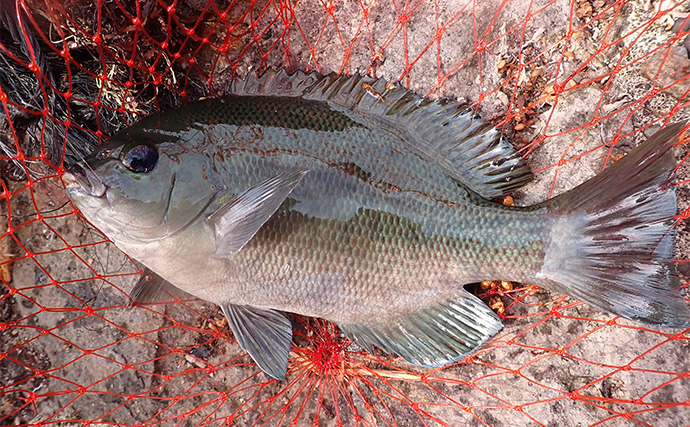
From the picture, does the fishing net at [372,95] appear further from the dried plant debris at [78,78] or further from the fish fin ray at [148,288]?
the fish fin ray at [148,288]

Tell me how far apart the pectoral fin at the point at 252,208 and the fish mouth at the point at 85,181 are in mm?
430

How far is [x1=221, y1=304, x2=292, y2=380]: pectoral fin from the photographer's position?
1.75 meters

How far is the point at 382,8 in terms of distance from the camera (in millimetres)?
2100

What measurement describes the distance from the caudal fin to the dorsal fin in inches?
11.1

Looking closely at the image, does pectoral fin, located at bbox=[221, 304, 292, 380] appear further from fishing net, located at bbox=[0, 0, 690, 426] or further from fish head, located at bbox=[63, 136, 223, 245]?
fish head, located at bbox=[63, 136, 223, 245]

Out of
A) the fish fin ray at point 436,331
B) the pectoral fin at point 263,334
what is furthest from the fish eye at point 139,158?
the fish fin ray at point 436,331

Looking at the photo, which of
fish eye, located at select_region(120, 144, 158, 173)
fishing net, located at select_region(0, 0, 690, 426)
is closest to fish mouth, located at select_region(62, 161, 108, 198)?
fish eye, located at select_region(120, 144, 158, 173)

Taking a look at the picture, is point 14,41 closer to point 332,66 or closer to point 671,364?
point 332,66

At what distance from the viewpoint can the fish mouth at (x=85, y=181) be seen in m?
1.48

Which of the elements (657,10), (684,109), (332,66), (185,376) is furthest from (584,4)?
(185,376)

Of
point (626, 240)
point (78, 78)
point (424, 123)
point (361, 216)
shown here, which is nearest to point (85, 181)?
point (78, 78)

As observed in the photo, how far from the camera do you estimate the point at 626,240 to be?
1513 mm

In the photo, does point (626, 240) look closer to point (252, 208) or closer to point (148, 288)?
point (252, 208)

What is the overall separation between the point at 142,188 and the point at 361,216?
86 centimetres
